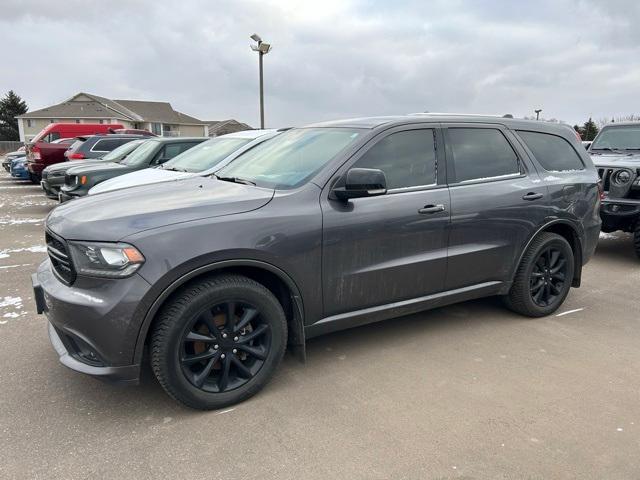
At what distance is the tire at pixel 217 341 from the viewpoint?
2.74 metres

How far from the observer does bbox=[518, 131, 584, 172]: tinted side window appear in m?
4.38

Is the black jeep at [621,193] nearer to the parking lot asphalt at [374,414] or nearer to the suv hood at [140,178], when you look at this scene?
the parking lot asphalt at [374,414]

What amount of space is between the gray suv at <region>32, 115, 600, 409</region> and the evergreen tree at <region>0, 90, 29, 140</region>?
233ft

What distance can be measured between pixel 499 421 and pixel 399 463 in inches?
29.0

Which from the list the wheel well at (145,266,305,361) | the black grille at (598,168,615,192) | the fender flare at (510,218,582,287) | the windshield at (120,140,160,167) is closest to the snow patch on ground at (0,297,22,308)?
the wheel well at (145,266,305,361)

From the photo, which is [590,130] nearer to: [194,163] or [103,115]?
[194,163]

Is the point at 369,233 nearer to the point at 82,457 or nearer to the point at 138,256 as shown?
the point at 138,256

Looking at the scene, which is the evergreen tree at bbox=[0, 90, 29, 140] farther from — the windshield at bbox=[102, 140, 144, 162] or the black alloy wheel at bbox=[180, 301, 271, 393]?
the black alloy wheel at bbox=[180, 301, 271, 393]

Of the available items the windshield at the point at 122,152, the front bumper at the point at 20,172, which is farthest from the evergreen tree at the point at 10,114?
the windshield at the point at 122,152

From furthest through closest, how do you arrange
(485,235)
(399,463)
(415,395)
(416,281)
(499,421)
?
(485,235)
(416,281)
(415,395)
(499,421)
(399,463)

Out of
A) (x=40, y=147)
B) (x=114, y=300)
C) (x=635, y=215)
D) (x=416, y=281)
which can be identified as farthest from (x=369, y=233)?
(x=40, y=147)

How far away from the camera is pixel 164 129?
200ft

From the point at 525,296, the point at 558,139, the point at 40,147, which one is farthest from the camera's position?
the point at 40,147

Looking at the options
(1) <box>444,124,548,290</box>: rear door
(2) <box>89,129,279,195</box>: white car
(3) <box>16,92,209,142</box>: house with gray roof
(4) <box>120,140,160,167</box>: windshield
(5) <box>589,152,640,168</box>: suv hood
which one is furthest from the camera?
(3) <box>16,92,209,142</box>: house with gray roof
